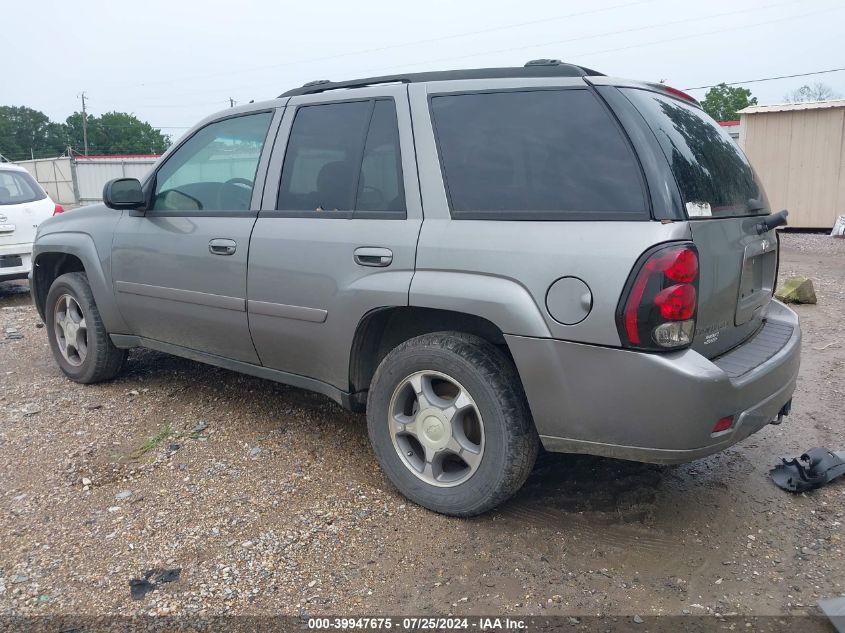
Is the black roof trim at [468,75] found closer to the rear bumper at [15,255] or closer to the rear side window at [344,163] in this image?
the rear side window at [344,163]

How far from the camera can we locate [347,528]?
311 centimetres

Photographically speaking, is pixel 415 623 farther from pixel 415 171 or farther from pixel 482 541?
pixel 415 171

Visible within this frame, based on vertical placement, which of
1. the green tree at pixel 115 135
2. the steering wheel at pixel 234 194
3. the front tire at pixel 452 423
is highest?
the green tree at pixel 115 135

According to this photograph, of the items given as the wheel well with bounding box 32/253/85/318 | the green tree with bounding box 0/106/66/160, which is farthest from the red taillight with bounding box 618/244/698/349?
the green tree with bounding box 0/106/66/160

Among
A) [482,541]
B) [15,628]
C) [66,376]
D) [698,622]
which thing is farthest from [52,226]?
[698,622]

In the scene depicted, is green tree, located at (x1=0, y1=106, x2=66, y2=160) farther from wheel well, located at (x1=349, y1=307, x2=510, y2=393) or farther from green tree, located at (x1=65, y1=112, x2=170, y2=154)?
wheel well, located at (x1=349, y1=307, x2=510, y2=393)

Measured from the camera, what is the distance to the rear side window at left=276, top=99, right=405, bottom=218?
10.8ft

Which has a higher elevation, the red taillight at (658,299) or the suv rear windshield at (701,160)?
the suv rear windshield at (701,160)

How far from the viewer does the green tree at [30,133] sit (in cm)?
8419

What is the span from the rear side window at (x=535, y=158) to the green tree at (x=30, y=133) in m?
93.1

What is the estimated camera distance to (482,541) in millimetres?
2990

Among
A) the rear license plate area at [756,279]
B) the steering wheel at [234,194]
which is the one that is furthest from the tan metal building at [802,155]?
the steering wheel at [234,194]

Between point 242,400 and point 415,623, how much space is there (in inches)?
98.1

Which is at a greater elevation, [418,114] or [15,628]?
[418,114]
